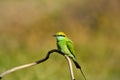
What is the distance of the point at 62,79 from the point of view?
394cm

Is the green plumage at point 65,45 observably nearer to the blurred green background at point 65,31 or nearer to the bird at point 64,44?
the bird at point 64,44

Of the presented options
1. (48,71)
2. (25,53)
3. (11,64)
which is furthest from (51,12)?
(11,64)

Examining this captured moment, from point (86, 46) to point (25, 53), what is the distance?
1.85 ft

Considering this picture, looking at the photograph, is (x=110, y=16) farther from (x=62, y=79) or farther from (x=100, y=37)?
(x=62, y=79)

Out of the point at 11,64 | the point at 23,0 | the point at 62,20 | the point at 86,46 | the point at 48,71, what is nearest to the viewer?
the point at 11,64

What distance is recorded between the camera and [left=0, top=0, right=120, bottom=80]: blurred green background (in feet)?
14.3

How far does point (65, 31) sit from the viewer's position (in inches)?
194

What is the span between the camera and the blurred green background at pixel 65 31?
14.3 feet

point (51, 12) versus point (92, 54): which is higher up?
point (51, 12)

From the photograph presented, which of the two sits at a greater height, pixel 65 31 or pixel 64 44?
pixel 64 44

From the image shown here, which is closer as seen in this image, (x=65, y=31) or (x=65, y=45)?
(x=65, y=45)

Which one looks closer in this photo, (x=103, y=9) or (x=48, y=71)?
(x=48, y=71)

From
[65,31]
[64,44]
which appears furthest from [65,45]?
[65,31]

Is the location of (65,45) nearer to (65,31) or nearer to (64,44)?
(64,44)
